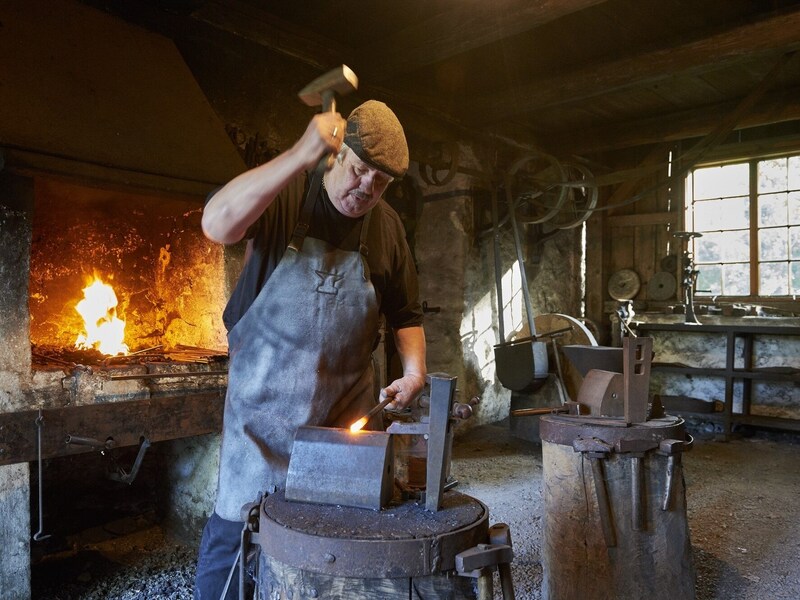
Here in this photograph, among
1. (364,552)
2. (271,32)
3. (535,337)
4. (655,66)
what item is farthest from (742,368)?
(364,552)

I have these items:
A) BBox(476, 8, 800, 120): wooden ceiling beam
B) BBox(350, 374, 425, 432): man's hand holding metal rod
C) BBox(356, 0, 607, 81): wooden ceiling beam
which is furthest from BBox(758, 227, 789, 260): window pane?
BBox(350, 374, 425, 432): man's hand holding metal rod

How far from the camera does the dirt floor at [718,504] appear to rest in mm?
3109

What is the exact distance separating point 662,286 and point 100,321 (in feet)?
19.8

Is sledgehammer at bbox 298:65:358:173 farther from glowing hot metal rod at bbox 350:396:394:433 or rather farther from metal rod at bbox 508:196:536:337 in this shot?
metal rod at bbox 508:196:536:337

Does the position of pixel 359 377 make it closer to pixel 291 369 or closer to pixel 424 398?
pixel 291 369

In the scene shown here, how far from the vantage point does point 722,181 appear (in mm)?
7211

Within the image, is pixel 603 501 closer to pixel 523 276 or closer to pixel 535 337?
pixel 535 337

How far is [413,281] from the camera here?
2123mm

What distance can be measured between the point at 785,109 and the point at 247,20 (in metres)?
4.52

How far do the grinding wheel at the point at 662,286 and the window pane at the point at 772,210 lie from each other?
1.12m

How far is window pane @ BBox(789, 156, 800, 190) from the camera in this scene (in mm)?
6734

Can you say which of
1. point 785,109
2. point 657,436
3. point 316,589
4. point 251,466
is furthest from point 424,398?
point 785,109

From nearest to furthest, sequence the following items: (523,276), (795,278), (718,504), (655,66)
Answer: (718,504) < (655,66) < (523,276) < (795,278)

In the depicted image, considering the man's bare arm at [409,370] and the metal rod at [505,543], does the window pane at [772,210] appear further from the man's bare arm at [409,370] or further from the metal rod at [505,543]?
the metal rod at [505,543]
